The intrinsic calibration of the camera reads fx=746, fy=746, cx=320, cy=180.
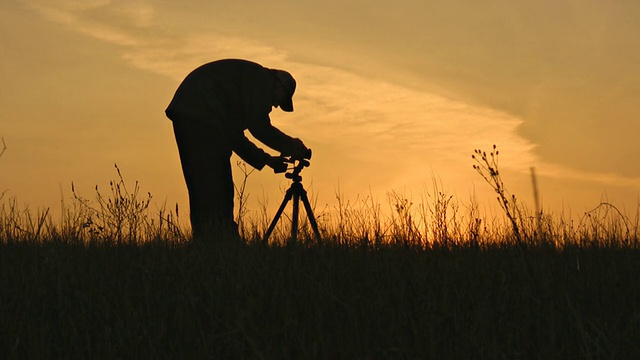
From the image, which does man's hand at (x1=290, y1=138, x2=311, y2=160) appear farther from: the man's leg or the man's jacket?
the man's leg

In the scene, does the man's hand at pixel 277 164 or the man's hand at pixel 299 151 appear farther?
the man's hand at pixel 277 164

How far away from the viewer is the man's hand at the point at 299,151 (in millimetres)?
7279

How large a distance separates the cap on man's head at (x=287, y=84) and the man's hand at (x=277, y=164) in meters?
0.78

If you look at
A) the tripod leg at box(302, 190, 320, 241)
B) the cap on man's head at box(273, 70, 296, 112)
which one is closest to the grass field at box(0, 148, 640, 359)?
the tripod leg at box(302, 190, 320, 241)

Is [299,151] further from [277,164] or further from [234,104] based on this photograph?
[234,104]

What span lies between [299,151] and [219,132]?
0.91m

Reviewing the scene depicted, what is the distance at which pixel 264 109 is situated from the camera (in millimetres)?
7688

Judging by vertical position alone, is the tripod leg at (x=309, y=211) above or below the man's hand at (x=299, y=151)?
below

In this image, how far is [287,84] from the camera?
7.91m

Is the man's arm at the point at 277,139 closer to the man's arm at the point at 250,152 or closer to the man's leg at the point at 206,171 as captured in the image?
the man's arm at the point at 250,152

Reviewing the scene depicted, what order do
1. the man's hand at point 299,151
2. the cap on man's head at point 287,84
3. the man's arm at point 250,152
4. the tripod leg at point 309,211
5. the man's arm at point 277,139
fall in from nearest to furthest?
the tripod leg at point 309,211, the man's hand at point 299,151, the man's arm at point 277,139, the man's arm at point 250,152, the cap on man's head at point 287,84

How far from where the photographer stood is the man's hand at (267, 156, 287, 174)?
24.4 ft

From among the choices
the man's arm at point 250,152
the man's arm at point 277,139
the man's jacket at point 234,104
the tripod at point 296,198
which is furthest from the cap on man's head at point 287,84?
the tripod at point 296,198

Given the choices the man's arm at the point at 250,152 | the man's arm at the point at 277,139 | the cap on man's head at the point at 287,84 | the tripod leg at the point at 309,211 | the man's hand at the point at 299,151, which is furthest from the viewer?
the cap on man's head at the point at 287,84
